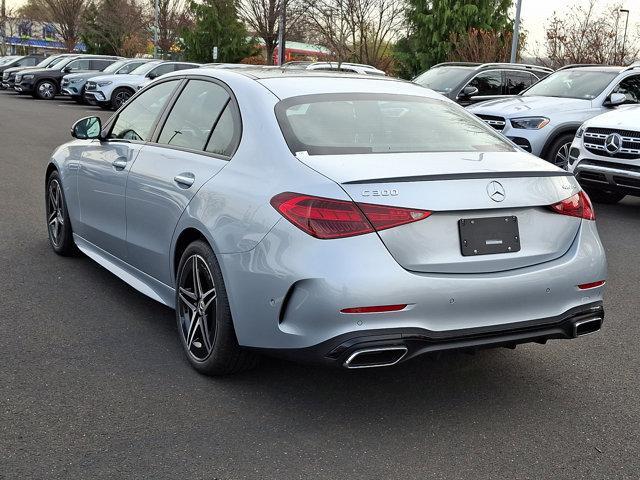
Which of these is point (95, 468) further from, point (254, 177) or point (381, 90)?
point (381, 90)

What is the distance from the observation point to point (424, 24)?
1578 inches

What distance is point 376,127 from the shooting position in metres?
4.39

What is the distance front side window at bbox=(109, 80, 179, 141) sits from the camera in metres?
5.43

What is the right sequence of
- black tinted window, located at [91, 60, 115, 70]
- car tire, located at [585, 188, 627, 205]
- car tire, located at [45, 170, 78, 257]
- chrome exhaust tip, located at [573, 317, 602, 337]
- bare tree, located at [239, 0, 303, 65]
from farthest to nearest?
bare tree, located at [239, 0, 303, 65] < black tinted window, located at [91, 60, 115, 70] < car tire, located at [585, 188, 627, 205] < car tire, located at [45, 170, 78, 257] < chrome exhaust tip, located at [573, 317, 602, 337]

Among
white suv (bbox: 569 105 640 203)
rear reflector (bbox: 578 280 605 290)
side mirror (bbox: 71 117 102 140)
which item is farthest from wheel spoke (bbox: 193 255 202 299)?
white suv (bbox: 569 105 640 203)

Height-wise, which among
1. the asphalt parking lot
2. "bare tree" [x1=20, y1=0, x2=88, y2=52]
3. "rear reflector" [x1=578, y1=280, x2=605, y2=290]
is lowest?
the asphalt parking lot

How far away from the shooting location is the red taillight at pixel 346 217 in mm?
3604

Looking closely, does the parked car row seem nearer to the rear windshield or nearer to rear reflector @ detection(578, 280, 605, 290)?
the rear windshield

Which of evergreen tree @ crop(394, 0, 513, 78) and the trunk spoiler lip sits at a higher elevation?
evergreen tree @ crop(394, 0, 513, 78)

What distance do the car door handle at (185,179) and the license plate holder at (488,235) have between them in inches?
60.0

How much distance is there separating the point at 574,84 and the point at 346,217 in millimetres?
9909

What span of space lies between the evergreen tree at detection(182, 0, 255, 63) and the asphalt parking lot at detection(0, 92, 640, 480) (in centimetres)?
4911

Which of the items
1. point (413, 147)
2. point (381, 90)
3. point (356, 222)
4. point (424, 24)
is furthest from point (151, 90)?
point (424, 24)

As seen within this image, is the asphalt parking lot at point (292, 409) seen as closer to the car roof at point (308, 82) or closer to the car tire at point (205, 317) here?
the car tire at point (205, 317)
